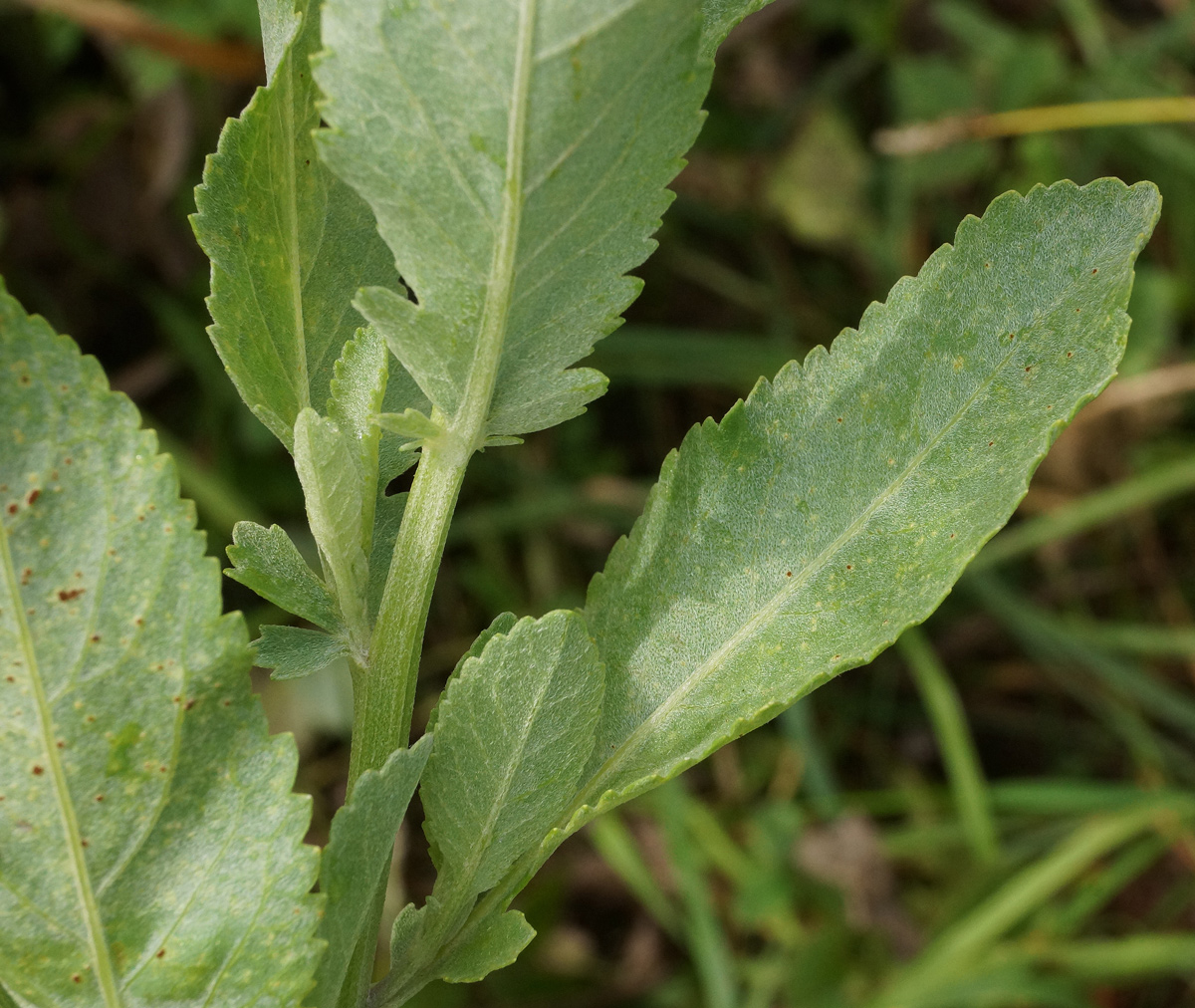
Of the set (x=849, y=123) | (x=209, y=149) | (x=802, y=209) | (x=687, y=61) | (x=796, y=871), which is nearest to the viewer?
(x=687, y=61)

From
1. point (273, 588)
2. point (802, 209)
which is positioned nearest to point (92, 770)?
point (273, 588)

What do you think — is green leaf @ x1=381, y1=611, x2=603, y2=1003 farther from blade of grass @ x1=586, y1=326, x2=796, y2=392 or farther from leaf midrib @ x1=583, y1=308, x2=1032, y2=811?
blade of grass @ x1=586, y1=326, x2=796, y2=392

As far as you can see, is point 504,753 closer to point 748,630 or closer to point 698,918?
point 748,630

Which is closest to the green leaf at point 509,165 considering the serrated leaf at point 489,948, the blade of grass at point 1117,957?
the serrated leaf at point 489,948

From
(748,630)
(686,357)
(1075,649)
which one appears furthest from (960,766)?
(748,630)

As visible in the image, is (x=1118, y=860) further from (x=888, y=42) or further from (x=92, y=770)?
(x=92, y=770)
